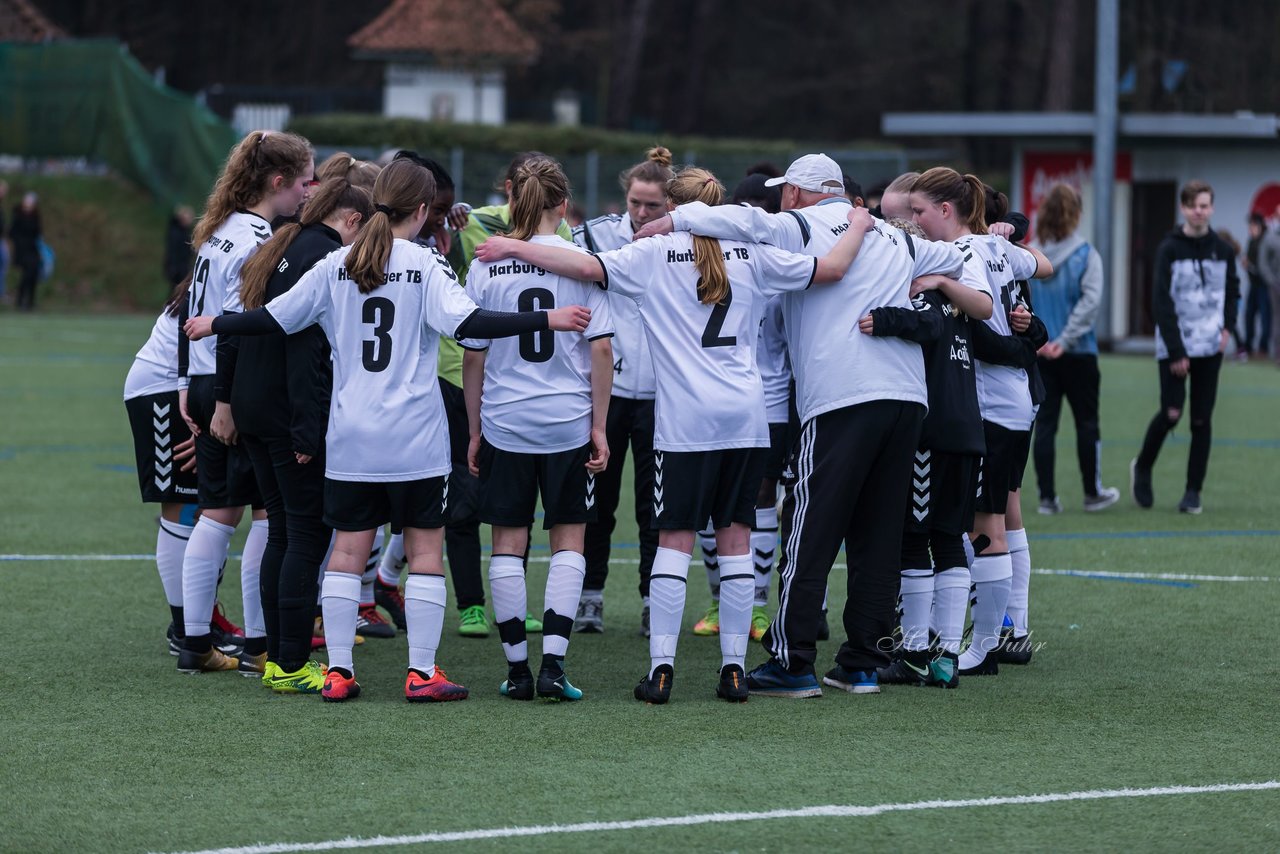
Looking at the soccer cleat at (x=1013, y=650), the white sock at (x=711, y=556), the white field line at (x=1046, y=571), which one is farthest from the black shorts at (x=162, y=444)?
the soccer cleat at (x=1013, y=650)

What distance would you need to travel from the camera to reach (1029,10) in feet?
168

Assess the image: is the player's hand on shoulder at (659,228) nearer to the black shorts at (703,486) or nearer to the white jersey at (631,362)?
the black shorts at (703,486)

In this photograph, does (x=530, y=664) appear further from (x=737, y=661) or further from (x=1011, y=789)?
(x=1011, y=789)

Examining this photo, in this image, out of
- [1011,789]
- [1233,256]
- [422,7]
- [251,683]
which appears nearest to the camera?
[1011,789]

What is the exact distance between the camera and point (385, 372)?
6.01 meters

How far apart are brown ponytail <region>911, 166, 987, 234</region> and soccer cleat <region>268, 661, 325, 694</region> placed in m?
2.91

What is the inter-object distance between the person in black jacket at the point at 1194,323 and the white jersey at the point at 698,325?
583 centimetres

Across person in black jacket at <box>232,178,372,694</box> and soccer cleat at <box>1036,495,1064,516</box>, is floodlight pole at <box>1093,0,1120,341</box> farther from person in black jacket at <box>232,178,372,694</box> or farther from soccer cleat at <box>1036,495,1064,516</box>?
person in black jacket at <box>232,178,372,694</box>

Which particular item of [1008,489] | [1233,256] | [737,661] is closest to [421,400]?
[737,661]

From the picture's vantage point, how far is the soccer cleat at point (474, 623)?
7.57 metres

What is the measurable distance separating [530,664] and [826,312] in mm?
1906

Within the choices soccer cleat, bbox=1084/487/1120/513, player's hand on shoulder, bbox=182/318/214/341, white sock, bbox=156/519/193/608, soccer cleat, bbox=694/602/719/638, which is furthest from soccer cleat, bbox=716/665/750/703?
soccer cleat, bbox=1084/487/1120/513

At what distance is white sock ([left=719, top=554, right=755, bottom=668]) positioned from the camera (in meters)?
6.24

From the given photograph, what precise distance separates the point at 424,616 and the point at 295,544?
1.84ft
